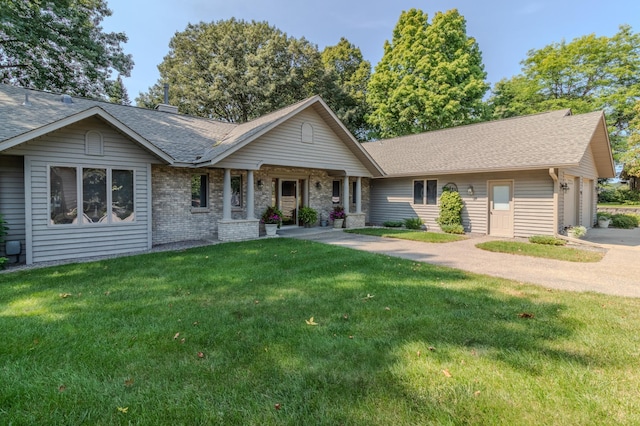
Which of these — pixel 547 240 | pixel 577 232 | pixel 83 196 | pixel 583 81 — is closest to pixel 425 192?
pixel 547 240

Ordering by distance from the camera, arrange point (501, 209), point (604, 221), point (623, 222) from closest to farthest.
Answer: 1. point (501, 209)
2. point (623, 222)
3. point (604, 221)

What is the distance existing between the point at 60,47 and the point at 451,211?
18966mm

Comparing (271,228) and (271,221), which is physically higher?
(271,221)

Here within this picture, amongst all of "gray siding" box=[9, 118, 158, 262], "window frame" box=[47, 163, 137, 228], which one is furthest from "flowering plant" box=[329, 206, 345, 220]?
"window frame" box=[47, 163, 137, 228]

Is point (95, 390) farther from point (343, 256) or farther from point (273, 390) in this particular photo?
point (343, 256)

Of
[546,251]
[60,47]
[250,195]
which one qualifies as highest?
[60,47]

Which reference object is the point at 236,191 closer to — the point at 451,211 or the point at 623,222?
the point at 451,211

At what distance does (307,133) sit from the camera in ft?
41.7

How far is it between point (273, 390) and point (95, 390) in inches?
57.6

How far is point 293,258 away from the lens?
7715 mm

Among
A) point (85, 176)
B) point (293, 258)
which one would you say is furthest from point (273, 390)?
point (85, 176)

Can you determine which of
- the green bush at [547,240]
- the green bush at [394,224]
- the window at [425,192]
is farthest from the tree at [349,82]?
the green bush at [547,240]

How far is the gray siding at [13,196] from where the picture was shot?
7836 mm

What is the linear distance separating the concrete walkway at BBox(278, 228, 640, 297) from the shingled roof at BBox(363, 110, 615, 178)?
3.05 m
